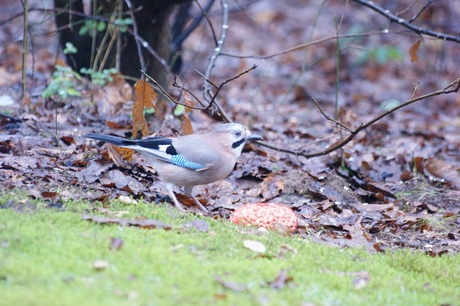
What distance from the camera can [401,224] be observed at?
6145mm

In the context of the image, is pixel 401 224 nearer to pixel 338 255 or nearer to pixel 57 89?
pixel 338 255

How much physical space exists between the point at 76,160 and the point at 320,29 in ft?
43.4

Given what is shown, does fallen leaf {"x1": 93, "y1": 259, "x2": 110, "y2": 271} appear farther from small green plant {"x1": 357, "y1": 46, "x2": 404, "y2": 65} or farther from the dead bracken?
small green plant {"x1": 357, "y1": 46, "x2": 404, "y2": 65}

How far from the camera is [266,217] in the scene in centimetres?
536

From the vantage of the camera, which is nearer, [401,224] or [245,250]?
[245,250]

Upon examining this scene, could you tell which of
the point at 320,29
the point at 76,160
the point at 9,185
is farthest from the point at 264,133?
the point at 320,29

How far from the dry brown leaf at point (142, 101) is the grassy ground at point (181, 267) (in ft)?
4.49

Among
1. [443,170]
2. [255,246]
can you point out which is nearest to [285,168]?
[443,170]

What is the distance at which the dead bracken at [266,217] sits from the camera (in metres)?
5.33

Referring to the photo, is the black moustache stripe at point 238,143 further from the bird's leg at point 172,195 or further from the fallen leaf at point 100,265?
the fallen leaf at point 100,265

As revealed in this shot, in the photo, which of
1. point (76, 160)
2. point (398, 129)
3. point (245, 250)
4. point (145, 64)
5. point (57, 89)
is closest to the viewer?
point (245, 250)

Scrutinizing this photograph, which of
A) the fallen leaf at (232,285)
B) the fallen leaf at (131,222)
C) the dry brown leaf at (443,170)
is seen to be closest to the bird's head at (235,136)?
the fallen leaf at (131,222)

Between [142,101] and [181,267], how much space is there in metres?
2.54

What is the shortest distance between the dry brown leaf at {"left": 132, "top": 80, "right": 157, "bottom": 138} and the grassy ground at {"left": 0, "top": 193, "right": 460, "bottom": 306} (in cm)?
137
